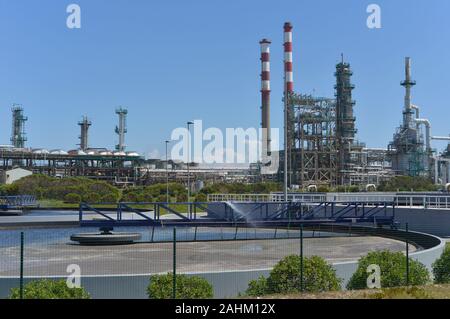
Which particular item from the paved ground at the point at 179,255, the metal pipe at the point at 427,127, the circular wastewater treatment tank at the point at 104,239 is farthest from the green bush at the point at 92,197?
the metal pipe at the point at 427,127

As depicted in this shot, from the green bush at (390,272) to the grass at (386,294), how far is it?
799mm

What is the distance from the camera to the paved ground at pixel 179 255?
1556cm

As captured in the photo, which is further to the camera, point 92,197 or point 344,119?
point 344,119

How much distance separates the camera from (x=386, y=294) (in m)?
10.2

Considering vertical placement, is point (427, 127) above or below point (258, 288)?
above

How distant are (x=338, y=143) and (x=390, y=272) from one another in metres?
75.2

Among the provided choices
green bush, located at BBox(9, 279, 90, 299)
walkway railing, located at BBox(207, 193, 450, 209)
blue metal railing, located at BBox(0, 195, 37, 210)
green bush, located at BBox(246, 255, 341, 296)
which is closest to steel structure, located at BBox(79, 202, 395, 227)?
walkway railing, located at BBox(207, 193, 450, 209)

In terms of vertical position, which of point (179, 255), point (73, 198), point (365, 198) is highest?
point (365, 198)

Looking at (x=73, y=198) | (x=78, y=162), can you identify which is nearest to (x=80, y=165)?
(x=78, y=162)

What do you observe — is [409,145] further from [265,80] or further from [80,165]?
[80,165]

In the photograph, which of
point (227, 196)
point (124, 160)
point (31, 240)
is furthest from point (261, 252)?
point (124, 160)

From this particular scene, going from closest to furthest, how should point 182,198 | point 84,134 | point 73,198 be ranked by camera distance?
point 182,198
point 73,198
point 84,134

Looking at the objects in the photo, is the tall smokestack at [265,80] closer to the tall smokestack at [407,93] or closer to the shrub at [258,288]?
the tall smokestack at [407,93]

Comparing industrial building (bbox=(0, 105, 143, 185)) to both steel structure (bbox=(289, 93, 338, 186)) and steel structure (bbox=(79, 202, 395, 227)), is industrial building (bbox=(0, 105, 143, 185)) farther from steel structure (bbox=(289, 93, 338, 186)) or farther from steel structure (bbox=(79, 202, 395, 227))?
steel structure (bbox=(79, 202, 395, 227))
